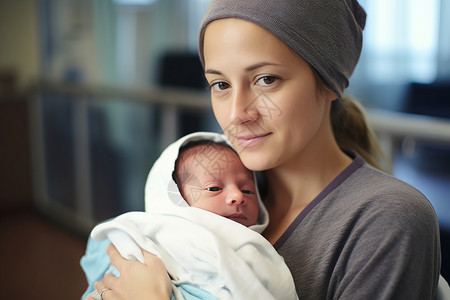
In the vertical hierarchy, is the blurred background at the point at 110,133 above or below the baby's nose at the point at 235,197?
below

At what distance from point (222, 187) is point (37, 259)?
107 inches

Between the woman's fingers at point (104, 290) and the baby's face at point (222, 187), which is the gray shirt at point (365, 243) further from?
the woman's fingers at point (104, 290)

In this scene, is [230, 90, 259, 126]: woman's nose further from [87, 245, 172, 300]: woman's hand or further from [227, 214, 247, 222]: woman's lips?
[87, 245, 172, 300]: woman's hand

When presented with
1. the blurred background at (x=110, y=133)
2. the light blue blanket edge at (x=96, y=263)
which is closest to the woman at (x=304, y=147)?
the light blue blanket edge at (x=96, y=263)

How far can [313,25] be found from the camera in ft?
3.47

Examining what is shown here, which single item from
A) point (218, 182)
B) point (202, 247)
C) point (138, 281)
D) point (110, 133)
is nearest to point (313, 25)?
point (218, 182)

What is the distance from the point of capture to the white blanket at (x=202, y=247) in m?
0.96

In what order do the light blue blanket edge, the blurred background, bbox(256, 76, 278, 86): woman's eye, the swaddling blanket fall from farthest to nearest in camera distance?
the blurred background, the light blue blanket edge, bbox(256, 76, 278, 86): woman's eye, the swaddling blanket

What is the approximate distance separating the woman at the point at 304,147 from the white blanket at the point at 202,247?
5 centimetres

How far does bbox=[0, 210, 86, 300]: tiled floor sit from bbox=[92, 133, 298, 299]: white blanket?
2.00m

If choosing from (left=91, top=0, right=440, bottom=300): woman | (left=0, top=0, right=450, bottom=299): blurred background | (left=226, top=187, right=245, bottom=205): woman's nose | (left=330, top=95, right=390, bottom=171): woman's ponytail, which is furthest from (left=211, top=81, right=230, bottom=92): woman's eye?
(left=0, top=0, right=450, bottom=299): blurred background

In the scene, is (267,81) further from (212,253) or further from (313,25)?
(212,253)

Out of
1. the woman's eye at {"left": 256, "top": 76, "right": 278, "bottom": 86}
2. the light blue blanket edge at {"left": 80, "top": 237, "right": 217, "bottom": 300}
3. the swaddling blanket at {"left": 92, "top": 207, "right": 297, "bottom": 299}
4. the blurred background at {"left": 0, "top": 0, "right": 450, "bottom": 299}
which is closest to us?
the swaddling blanket at {"left": 92, "top": 207, "right": 297, "bottom": 299}

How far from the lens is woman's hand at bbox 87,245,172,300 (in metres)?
1.03
